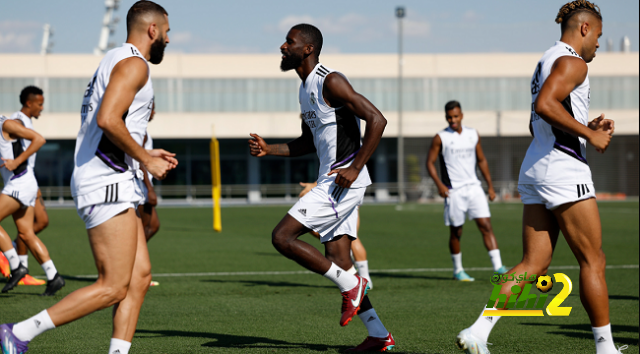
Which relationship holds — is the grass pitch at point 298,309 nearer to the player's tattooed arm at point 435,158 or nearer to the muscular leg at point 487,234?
the muscular leg at point 487,234

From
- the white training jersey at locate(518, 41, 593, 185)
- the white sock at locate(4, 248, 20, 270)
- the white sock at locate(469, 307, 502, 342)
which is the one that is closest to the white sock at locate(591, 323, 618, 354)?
the white sock at locate(469, 307, 502, 342)

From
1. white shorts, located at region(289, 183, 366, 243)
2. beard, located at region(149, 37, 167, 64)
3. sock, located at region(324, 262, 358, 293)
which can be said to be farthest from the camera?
white shorts, located at region(289, 183, 366, 243)

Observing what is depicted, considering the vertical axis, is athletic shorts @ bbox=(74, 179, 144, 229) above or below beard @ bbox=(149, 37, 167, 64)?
below

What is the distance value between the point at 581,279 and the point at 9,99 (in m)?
49.5

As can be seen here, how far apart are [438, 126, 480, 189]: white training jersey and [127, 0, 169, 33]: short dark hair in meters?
6.49

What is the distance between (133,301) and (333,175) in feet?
5.72

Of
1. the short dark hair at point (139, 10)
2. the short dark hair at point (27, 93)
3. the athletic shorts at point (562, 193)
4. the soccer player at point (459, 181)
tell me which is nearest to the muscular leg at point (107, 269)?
the short dark hair at point (139, 10)

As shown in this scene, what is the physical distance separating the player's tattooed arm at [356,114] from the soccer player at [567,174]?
42.0 inches

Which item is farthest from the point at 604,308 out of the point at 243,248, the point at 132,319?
the point at 243,248

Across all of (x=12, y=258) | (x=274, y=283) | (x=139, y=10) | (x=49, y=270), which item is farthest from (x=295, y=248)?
(x=12, y=258)

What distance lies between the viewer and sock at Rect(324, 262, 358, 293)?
4.86 m

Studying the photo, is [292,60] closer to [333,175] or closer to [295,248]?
[333,175]

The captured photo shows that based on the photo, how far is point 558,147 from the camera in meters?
4.35

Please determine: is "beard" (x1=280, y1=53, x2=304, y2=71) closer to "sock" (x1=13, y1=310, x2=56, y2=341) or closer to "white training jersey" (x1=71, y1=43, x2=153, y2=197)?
"white training jersey" (x1=71, y1=43, x2=153, y2=197)
